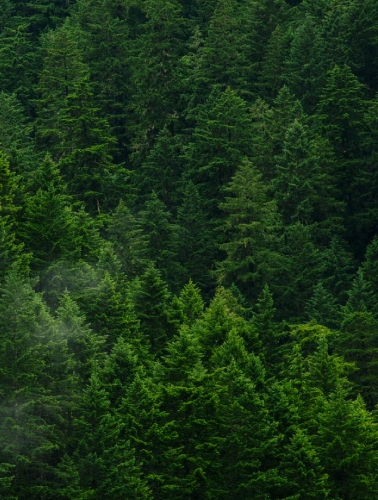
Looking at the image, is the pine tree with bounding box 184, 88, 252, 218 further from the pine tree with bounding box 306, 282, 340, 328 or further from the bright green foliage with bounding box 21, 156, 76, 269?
the bright green foliage with bounding box 21, 156, 76, 269

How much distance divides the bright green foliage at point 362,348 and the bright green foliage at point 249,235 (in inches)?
440

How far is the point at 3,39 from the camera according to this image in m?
95.3

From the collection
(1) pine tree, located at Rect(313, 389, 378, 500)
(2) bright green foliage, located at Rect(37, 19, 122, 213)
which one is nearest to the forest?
(1) pine tree, located at Rect(313, 389, 378, 500)

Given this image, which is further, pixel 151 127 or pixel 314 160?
pixel 151 127

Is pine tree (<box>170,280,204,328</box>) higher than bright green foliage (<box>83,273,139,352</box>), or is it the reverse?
bright green foliage (<box>83,273,139,352</box>)

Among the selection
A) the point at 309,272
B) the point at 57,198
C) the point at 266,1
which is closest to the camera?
the point at 57,198

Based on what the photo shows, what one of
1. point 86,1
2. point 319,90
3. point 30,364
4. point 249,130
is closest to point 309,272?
point 249,130

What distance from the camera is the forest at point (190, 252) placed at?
144 feet

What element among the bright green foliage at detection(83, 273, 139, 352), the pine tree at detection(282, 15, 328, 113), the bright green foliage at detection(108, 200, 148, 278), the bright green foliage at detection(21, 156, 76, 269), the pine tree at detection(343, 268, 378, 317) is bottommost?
the bright green foliage at detection(108, 200, 148, 278)

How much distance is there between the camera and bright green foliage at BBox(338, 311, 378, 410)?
5519 cm

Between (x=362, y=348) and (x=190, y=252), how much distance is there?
725 inches

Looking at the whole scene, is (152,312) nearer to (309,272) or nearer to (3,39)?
(309,272)

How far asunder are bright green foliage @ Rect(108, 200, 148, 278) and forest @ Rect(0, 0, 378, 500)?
0.14m

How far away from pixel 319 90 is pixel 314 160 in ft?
36.3
